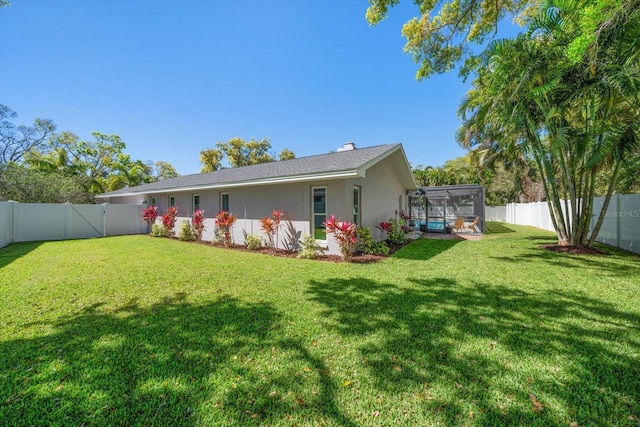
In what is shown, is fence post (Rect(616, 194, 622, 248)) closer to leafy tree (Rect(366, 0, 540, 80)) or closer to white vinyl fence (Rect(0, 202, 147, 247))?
leafy tree (Rect(366, 0, 540, 80))

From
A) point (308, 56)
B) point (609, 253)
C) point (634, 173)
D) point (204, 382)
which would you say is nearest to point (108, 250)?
point (204, 382)

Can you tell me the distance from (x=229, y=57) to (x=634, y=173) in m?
22.8

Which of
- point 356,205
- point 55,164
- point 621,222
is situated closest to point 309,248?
point 356,205

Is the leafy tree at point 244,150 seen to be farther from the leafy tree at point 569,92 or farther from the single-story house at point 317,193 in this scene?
the leafy tree at point 569,92

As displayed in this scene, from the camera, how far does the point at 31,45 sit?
9.88 metres

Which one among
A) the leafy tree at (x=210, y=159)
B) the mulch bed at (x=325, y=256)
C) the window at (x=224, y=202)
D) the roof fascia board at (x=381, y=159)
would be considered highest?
the leafy tree at (x=210, y=159)

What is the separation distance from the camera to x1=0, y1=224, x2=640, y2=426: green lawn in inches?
84.4

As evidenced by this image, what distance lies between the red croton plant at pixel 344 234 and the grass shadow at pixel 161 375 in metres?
4.08

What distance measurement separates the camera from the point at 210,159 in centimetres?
3462

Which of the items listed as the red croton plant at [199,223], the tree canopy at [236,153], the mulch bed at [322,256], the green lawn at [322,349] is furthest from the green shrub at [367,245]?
the tree canopy at [236,153]

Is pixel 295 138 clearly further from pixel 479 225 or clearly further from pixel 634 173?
pixel 634 173

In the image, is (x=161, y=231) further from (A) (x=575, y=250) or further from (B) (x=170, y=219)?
(A) (x=575, y=250)

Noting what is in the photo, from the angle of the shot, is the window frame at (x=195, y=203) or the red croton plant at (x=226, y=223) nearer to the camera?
the red croton plant at (x=226, y=223)

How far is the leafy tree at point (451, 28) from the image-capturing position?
859 cm
